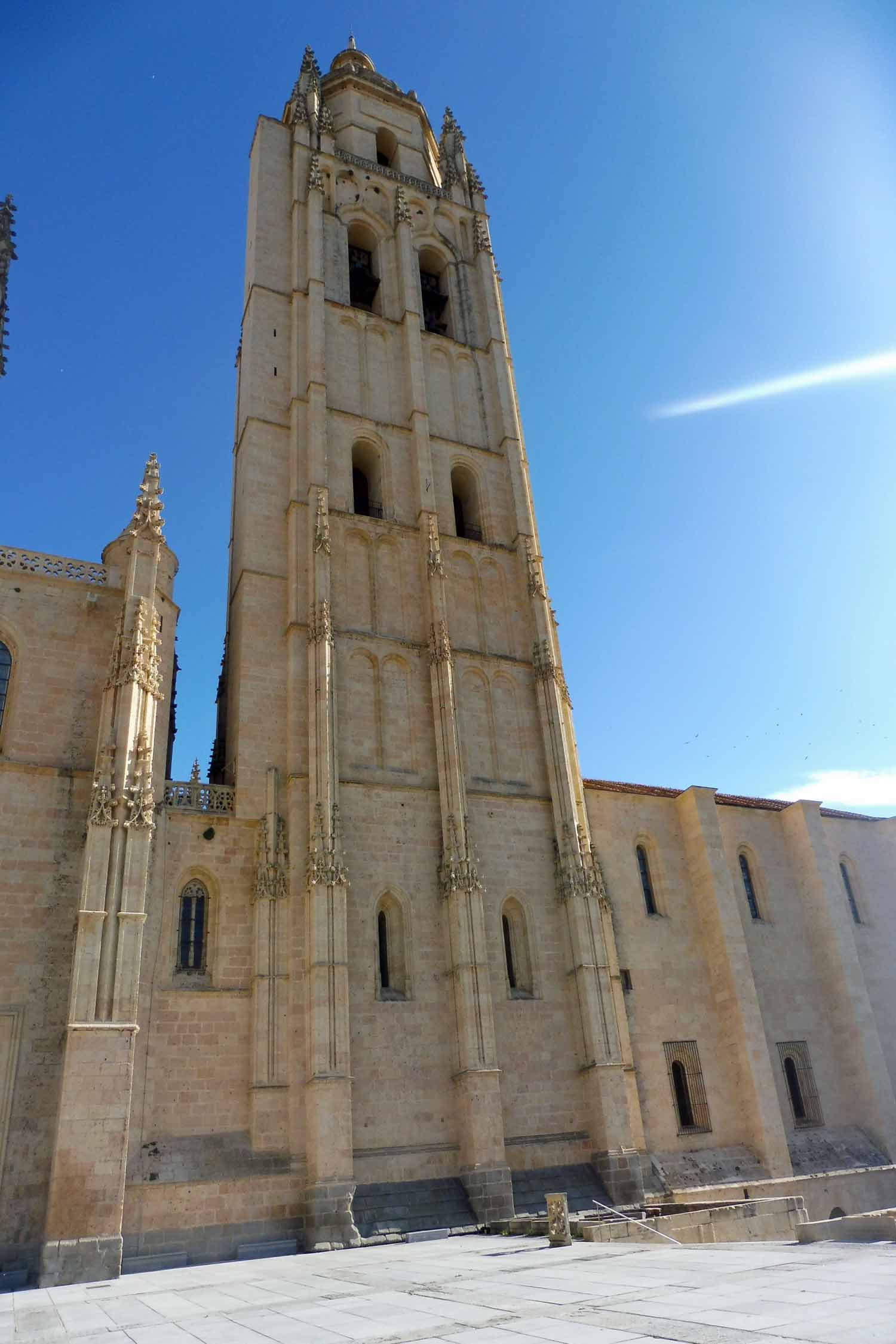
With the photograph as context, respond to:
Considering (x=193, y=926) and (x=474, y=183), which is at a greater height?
(x=474, y=183)

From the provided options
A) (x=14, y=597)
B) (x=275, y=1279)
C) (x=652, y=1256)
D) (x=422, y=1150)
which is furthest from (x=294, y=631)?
(x=652, y=1256)

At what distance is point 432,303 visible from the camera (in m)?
31.8

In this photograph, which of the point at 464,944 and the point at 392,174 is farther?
the point at 392,174

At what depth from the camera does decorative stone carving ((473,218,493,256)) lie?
32.4m

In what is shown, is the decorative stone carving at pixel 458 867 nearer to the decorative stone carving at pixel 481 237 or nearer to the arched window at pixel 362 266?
the arched window at pixel 362 266

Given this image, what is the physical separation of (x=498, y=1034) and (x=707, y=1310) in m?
13.3

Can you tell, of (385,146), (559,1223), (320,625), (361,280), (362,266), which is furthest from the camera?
(385,146)

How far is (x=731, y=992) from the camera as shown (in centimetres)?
2261

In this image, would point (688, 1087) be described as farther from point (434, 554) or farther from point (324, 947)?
point (434, 554)

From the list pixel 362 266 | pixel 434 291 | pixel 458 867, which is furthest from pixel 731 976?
pixel 362 266

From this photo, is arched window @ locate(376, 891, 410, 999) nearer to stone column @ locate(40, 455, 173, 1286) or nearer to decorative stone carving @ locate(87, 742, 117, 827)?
stone column @ locate(40, 455, 173, 1286)

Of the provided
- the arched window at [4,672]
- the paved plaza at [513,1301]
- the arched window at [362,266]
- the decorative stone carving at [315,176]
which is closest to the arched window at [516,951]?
the paved plaza at [513,1301]

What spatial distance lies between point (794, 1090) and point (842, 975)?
11.2ft

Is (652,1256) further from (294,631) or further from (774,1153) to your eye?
(294,631)
